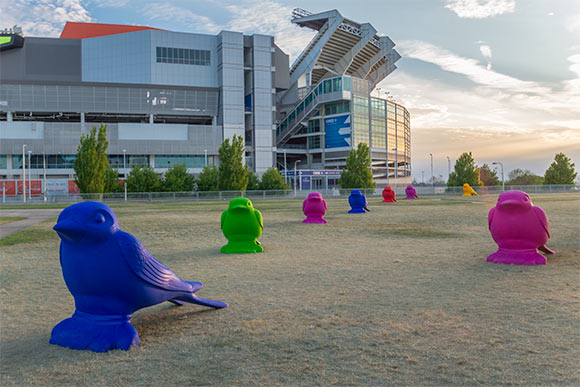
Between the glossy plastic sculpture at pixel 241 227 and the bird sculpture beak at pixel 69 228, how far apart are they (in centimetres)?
668

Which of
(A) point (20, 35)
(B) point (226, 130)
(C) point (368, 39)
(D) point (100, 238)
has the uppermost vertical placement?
(C) point (368, 39)

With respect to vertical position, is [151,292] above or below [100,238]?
below

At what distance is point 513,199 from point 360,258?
134 inches

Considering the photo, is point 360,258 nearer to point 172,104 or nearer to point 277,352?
point 277,352

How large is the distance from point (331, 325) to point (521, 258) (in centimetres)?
580

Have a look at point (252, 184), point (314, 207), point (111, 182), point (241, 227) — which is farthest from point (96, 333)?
point (252, 184)

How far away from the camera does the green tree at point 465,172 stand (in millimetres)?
60094

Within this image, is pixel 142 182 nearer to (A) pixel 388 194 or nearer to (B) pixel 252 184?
(B) pixel 252 184

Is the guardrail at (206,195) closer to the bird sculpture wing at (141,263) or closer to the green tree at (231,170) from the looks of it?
the green tree at (231,170)

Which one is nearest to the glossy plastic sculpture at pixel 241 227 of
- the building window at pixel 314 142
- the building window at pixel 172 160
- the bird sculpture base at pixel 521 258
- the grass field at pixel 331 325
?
the grass field at pixel 331 325

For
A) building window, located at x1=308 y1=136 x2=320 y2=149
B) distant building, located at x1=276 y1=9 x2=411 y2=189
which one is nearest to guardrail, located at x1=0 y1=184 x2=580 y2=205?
distant building, located at x1=276 y1=9 x2=411 y2=189

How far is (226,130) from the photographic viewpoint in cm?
7962

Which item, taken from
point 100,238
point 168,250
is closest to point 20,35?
point 168,250

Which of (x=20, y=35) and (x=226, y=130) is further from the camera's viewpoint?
(x=226, y=130)
